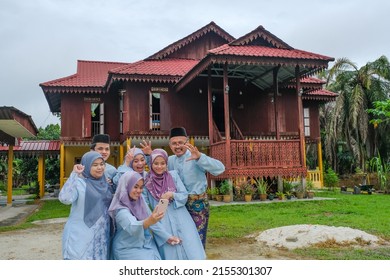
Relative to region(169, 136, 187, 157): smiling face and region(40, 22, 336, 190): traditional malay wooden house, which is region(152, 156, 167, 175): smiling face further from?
region(40, 22, 336, 190): traditional malay wooden house

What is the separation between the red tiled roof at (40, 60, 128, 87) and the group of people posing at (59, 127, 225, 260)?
12.4m

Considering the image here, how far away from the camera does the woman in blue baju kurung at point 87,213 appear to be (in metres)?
3.20

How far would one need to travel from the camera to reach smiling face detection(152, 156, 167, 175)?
348 centimetres

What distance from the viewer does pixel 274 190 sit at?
12.6 metres

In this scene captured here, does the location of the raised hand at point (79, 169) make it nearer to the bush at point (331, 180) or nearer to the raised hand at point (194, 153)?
the raised hand at point (194, 153)

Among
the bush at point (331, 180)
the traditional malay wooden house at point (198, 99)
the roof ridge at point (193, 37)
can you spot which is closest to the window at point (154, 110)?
the traditional malay wooden house at point (198, 99)

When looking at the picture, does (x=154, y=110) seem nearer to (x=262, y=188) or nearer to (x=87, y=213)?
(x=262, y=188)

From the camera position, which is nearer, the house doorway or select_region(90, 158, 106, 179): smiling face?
select_region(90, 158, 106, 179): smiling face

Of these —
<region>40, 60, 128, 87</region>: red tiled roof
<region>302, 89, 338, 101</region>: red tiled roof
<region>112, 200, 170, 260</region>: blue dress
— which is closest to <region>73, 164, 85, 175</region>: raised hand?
<region>112, 200, 170, 260</region>: blue dress

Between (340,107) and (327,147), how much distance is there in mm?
2457

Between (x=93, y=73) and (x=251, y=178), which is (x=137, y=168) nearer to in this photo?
(x=251, y=178)

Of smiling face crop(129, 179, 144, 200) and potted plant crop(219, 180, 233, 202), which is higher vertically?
smiling face crop(129, 179, 144, 200)

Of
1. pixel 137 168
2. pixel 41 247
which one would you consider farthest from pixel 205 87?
pixel 137 168

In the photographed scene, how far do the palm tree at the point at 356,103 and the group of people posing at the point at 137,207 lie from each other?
18908 mm
